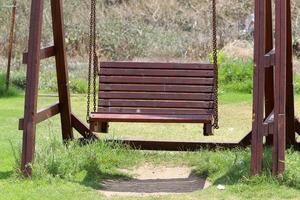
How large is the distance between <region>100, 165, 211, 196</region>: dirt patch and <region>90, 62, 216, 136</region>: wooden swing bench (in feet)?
1.86

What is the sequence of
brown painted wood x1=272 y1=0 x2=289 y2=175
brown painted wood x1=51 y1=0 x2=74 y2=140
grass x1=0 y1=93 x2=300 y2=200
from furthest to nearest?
brown painted wood x1=51 y1=0 x2=74 y2=140 → brown painted wood x1=272 y1=0 x2=289 y2=175 → grass x1=0 y1=93 x2=300 y2=200

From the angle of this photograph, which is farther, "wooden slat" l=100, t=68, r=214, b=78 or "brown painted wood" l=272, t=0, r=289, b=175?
"wooden slat" l=100, t=68, r=214, b=78

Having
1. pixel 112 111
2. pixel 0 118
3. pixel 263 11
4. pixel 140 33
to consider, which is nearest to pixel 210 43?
pixel 140 33

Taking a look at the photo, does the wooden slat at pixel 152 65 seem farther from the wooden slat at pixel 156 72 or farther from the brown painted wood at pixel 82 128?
the brown painted wood at pixel 82 128

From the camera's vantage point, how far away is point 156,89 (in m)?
7.82

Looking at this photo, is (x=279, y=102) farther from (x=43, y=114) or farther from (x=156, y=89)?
(x=43, y=114)

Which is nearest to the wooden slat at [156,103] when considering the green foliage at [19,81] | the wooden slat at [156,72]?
the wooden slat at [156,72]

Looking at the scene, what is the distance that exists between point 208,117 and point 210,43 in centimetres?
832

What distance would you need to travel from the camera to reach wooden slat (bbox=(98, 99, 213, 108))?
7.66m

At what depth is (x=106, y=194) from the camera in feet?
20.4

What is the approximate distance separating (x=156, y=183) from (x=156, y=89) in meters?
1.32

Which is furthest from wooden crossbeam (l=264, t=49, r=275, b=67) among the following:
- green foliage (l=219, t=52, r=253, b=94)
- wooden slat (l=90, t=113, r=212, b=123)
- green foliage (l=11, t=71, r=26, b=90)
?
green foliage (l=11, t=71, r=26, b=90)

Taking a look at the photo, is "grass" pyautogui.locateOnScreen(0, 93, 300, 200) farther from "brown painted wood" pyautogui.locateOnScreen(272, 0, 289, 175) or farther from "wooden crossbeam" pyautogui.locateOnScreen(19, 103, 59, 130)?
"wooden crossbeam" pyautogui.locateOnScreen(19, 103, 59, 130)

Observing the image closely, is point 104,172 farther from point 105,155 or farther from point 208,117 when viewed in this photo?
point 208,117
